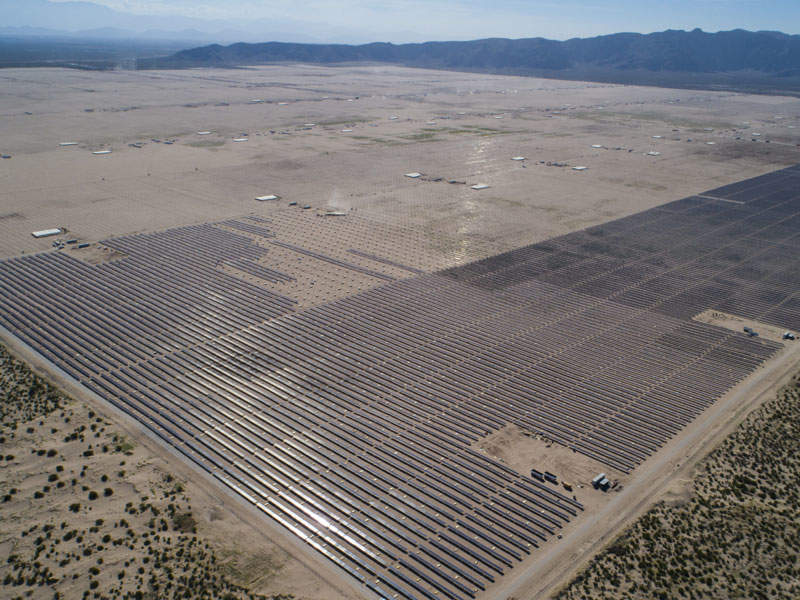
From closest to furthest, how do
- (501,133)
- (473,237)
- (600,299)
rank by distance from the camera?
(600,299) < (473,237) < (501,133)

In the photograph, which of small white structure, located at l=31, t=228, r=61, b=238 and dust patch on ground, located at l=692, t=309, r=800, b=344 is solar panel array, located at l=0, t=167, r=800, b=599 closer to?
dust patch on ground, located at l=692, t=309, r=800, b=344

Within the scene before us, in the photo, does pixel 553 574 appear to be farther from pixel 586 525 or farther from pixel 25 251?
pixel 25 251

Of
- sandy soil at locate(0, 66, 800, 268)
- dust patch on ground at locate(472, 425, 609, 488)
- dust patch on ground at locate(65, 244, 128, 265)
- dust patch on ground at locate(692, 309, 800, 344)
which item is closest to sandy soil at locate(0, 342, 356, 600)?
dust patch on ground at locate(472, 425, 609, 488)

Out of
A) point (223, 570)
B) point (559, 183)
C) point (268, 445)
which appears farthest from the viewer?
point (559, 183)

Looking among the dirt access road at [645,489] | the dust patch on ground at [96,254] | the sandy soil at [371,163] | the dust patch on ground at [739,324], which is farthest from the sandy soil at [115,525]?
the dust patch on ground at [739,324]

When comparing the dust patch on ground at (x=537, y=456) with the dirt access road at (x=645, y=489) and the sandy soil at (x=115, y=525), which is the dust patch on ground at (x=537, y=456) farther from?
the sandy soil at (x=115, y=525)

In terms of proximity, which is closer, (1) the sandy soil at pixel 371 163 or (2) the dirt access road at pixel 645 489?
(2) the dirt access road at pixel 645 489

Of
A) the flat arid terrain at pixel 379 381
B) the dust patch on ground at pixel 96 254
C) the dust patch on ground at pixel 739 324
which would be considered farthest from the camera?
the dust patch on ground at pixel 96 254

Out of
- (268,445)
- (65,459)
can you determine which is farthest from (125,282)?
(268,445)
